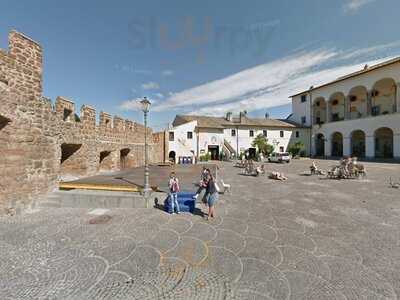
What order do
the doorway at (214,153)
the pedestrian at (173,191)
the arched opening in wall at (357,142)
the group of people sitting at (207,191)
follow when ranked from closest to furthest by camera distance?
the group of people sitting at (207,191) < the pedestrian at (173,191) < the doorway at (214,153) < the arched opening in wall at (357,142)

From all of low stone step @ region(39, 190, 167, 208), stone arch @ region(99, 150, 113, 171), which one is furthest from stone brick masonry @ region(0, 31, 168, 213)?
stone arch @ region(99, 150, 113, 171)

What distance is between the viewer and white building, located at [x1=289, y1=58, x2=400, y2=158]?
91.5 ft

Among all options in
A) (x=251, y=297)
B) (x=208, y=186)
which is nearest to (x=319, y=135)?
(x=208, y=186)

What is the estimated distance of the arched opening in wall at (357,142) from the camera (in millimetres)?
34562

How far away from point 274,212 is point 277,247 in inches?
98.4

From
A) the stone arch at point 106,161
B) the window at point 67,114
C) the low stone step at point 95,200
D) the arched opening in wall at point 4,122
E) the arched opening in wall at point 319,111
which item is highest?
the arched opening in wall at point 319,111

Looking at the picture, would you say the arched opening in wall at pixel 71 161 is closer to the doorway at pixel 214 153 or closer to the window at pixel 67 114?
the window at pixel 67 114

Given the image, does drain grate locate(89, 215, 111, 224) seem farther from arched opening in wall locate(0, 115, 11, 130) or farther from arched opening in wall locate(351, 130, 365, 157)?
arched opening in wall locate(351, 130, 365, 157)

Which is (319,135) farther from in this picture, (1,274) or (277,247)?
(1,274)

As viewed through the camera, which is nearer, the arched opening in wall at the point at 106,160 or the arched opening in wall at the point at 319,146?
the arched opening in wall at the point at 106,160

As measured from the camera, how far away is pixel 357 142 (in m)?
35.3

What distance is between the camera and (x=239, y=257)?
4152mm

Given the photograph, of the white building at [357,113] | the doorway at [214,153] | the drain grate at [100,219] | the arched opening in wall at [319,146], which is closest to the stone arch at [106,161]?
the drain grate at [100,219]

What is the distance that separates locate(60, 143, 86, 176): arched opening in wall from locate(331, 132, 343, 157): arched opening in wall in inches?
1588
